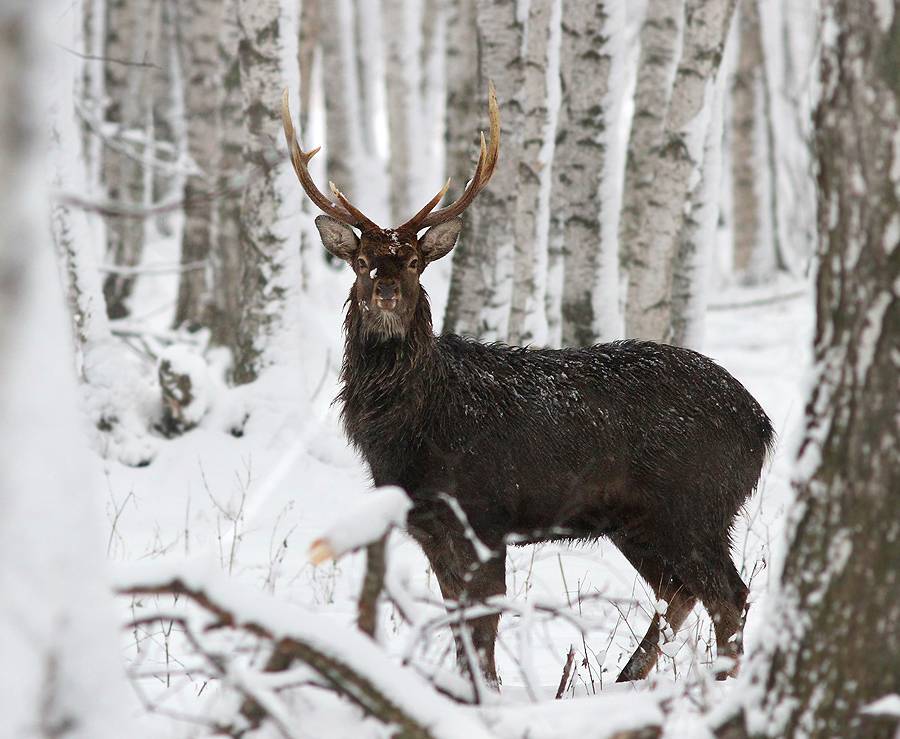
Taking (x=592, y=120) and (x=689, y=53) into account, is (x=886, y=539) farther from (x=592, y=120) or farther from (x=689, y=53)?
(x=689, y=53)

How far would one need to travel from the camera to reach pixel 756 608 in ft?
16.4

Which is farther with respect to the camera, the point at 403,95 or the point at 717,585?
the point at 403,95

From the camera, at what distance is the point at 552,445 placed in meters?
4.35

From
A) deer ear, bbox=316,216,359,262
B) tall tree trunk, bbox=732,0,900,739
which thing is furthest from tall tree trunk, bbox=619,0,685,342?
tall tree trunk, bbox=732,0,900,739

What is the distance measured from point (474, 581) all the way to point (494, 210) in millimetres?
3539

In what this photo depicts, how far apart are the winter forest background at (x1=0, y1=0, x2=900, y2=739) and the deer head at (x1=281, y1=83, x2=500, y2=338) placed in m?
0.98

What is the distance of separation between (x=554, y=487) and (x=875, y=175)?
2422mm

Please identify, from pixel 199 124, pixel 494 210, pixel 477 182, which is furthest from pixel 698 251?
pixel 199 124

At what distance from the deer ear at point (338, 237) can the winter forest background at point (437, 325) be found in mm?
939

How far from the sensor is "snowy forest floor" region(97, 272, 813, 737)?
3.00 m

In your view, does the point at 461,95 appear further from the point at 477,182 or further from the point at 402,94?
the point at 402,94

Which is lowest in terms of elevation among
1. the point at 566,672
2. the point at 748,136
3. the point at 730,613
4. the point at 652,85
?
the point at 730,613

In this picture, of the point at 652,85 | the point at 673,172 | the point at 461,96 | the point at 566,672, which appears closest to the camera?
the point at 566,672

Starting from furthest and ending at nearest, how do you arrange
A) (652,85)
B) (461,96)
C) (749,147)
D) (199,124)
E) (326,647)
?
1. (749,147)
2. (199,124)
3. (461,96)
4. (652,85)
5. (326,647)
